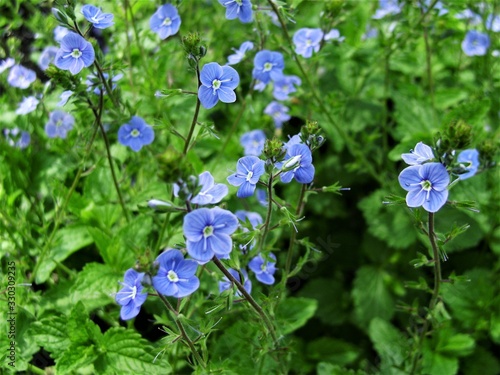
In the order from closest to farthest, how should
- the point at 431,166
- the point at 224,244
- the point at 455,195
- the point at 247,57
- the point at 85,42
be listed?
1. the point at 224,244
2. the point at 431,166
3. the point at 85,42
4. the point at 247,57
5. the point at 455,195

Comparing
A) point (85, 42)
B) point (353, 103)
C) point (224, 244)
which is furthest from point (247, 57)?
point (224, 244)

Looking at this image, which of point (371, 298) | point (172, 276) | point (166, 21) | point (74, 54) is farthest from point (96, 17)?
point (371, 298)

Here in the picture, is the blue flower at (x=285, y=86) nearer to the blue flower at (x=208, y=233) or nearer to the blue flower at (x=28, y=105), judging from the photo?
the blue flower at (x=28, y=105)

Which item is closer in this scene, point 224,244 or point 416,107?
point 224,244

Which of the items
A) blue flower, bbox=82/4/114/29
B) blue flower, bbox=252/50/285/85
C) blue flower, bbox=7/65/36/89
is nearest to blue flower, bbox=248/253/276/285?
blue flower, bbox=252/50/285/85

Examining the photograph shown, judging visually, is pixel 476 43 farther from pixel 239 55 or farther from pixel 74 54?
pixel 74 54

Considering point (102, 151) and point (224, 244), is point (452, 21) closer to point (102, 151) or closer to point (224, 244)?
point (102, 151)
